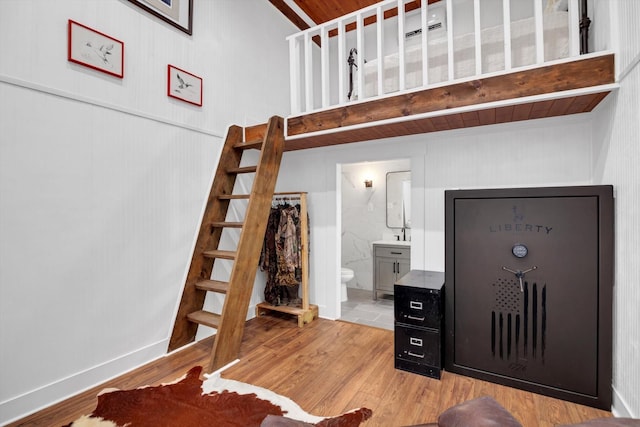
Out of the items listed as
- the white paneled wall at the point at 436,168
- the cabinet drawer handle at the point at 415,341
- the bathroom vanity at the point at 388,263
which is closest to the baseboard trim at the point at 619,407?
the cabinet drawer handle at the point at 415,341

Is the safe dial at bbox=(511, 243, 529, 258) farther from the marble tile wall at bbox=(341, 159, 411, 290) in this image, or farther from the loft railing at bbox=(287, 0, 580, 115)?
the marble tile wall at bbox=(341, 159, 411, 290)

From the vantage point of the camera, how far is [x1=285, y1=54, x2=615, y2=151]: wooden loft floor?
5.64 feet

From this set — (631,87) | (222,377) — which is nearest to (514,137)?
(631,87)

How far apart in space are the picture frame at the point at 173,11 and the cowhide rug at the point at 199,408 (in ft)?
8.86

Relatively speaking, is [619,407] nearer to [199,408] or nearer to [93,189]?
[199,408]

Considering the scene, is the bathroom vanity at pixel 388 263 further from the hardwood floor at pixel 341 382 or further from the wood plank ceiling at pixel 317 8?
the wood plank ceiling at pixel 317 8

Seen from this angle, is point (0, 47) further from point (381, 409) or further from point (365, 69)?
point (381, 409)

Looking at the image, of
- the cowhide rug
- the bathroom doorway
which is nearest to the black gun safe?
the cowhide rug

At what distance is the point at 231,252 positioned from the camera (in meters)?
2.49

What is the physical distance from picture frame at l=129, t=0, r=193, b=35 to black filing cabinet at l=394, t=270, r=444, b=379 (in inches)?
108

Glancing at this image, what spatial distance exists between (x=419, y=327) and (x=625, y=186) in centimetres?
144

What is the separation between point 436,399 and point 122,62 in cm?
307

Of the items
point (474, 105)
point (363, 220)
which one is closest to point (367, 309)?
point (363, 220)

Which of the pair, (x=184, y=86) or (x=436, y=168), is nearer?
(x=184, y=86)
